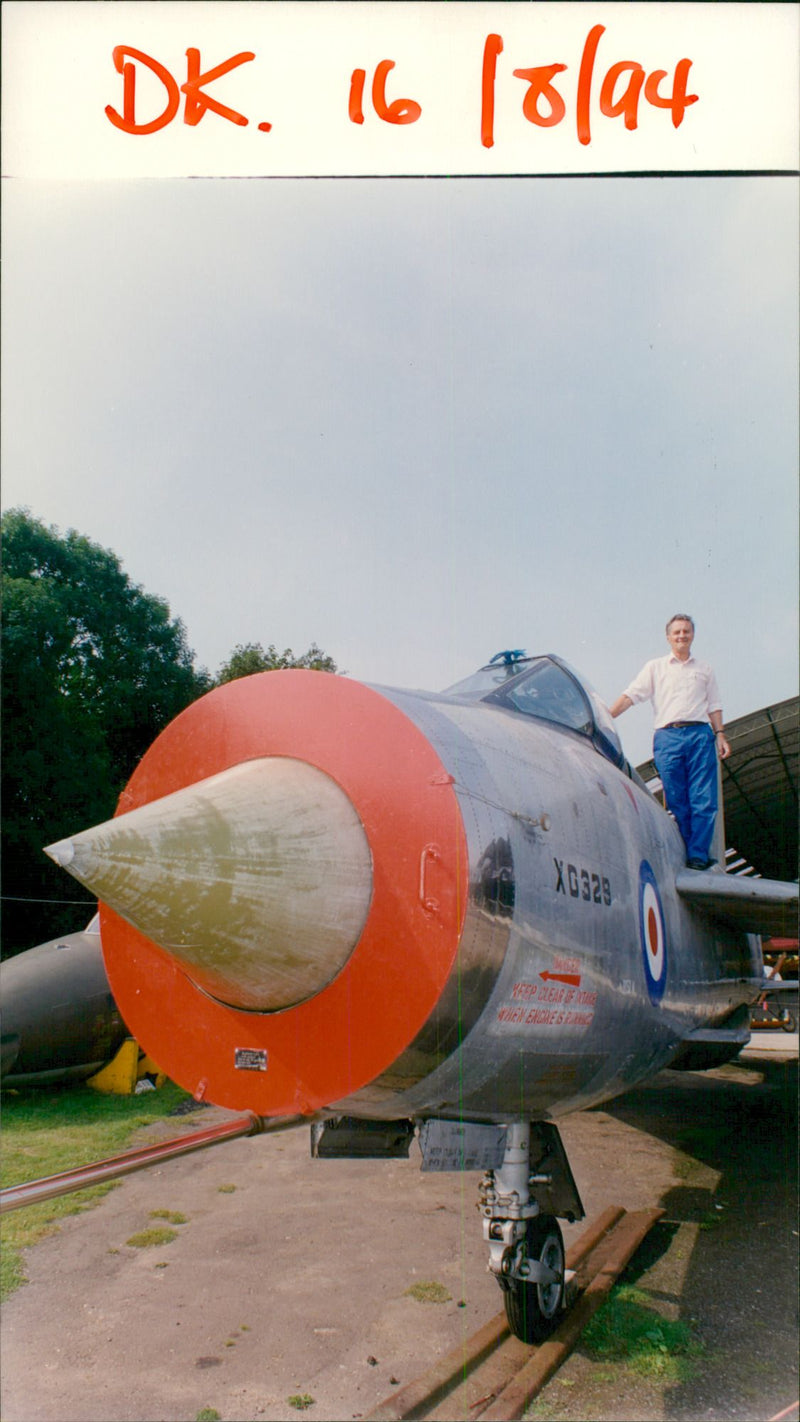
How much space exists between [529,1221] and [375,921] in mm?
2212

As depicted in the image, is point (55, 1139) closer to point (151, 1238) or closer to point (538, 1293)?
point (151, 1238)

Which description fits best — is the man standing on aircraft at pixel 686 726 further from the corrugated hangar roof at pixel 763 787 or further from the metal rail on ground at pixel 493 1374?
the corrugated hangar roof at pixel 763 787

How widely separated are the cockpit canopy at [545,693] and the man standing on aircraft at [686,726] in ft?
4.91

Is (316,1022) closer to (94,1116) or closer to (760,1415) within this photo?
(760,1415)

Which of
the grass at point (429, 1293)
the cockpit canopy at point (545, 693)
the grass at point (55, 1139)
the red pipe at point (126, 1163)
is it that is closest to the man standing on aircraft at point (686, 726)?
the cockpit canopy at point (545, 693)

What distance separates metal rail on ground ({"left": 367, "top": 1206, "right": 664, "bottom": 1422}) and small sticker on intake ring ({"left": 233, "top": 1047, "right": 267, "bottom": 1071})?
180cm

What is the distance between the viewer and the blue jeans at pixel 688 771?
19.7 ft

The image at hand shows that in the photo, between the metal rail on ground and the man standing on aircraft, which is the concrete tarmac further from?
the man standing on aircraft

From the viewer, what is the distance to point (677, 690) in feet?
20.4

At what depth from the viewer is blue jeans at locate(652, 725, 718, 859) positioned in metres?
6.00

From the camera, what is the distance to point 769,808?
537 inches

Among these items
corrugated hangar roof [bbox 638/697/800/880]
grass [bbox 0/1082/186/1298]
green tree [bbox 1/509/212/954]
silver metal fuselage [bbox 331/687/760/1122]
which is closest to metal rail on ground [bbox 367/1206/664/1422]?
silver metal fuselage [bbox 331/687/760/1122]

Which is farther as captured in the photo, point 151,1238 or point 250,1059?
point 151,1238

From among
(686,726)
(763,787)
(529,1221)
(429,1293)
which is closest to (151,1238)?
(429,1293)
